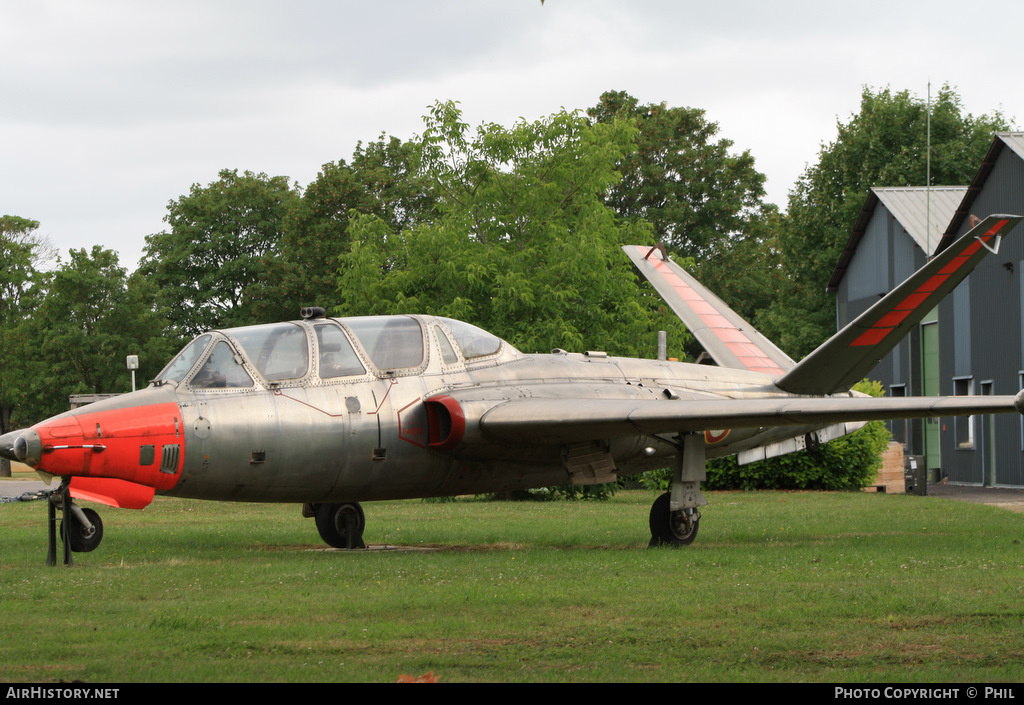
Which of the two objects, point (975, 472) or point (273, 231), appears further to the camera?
point (273, 231)

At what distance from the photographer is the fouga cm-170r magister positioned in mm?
12766

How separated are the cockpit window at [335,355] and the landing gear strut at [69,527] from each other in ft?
10.6

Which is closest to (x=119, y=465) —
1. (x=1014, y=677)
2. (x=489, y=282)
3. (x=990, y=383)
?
(x=1014, y=677)

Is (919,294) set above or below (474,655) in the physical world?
above

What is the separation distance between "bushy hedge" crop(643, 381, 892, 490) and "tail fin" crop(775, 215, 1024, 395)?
1459cm

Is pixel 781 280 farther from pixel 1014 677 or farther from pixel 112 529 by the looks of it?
pixel 1014 677

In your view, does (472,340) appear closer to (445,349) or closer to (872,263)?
(445,349)

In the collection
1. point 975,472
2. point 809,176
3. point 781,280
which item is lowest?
point 975,472

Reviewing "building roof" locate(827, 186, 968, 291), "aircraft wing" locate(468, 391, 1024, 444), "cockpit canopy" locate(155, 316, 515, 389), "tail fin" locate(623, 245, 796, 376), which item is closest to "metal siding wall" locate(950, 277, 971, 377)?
"building roof" locate(827, 186, 968, 291)

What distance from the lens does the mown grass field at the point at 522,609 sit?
7.09 metres

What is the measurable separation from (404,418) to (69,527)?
4126mm

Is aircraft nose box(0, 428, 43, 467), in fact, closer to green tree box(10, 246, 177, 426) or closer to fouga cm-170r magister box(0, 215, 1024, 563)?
fouga cm-170r magister box(0, 215, 1024, 563)

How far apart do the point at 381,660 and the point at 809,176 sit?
212 ft

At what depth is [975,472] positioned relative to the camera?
3991cm
